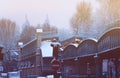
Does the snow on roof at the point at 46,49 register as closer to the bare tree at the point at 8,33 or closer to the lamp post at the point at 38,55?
the lamp post at the point at 38,55

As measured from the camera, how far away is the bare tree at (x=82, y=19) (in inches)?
2704

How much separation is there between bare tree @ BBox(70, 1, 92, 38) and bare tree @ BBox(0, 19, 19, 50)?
19185 mm

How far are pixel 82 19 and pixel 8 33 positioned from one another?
23928 millimetres

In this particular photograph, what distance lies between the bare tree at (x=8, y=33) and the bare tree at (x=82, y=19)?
19.2m

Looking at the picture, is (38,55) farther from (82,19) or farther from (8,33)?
(8,33)

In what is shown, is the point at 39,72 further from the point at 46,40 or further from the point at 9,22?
the point at 9,22

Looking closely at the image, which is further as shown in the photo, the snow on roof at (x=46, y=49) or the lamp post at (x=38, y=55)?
the lamp post at (x=38, y=55)

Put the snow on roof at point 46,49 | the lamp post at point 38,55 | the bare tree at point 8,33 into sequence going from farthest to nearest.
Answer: the bare tree at point 8,33 → the lamp post at point 38,55 → the snow on roof at point 46,49

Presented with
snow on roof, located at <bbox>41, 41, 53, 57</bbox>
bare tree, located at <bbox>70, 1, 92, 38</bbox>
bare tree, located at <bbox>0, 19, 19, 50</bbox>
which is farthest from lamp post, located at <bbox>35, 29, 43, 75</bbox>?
bare tree, located at <bbox>0, 19, 19, 50</bbox>

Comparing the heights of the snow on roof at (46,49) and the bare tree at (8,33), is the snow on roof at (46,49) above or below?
below

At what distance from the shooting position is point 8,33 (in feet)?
285

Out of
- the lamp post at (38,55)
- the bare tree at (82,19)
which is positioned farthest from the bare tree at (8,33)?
the lamp post at (38,55)

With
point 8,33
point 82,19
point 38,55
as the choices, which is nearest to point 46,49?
point 38,55

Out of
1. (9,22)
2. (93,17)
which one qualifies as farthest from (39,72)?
(9,22)
